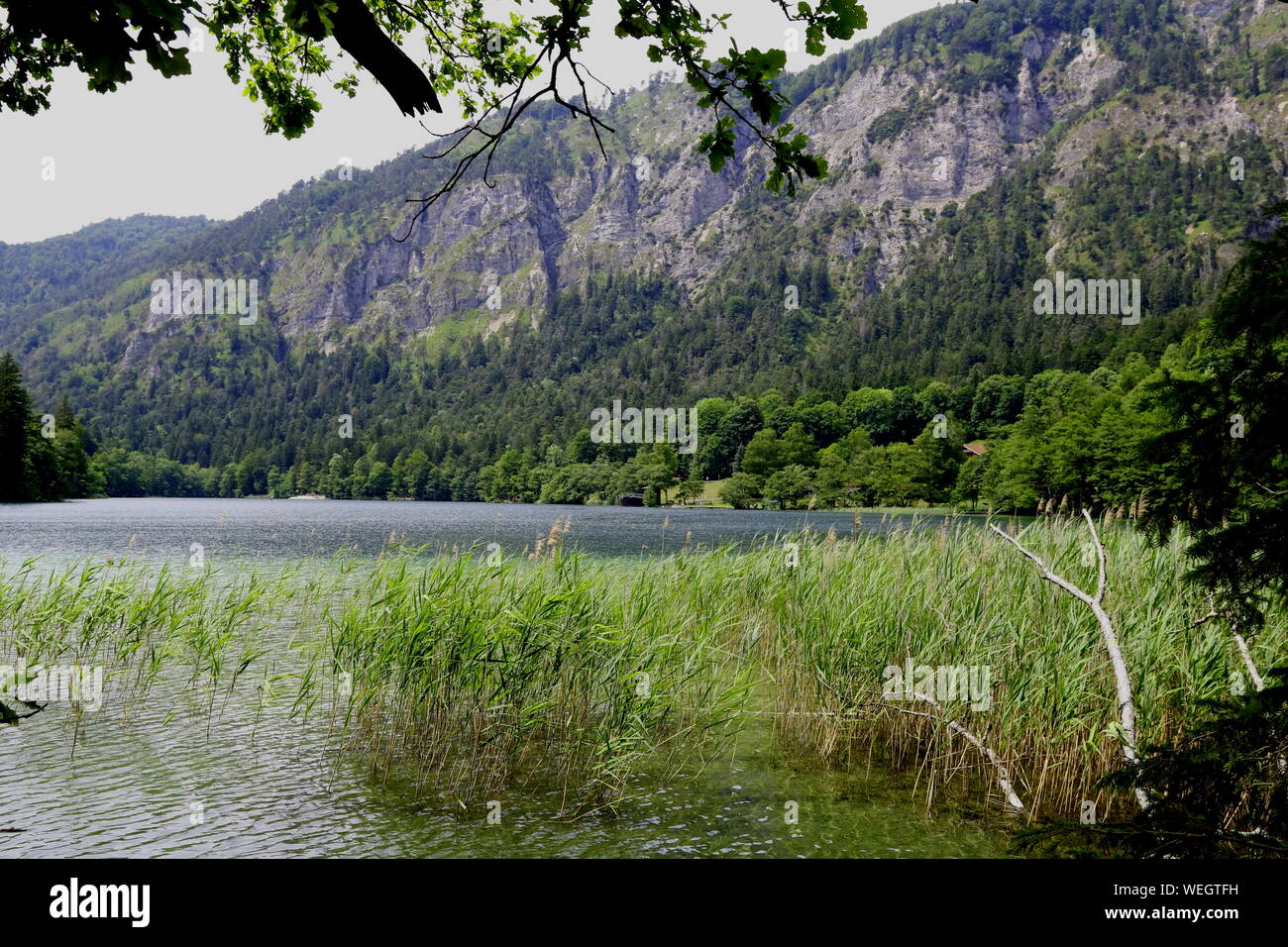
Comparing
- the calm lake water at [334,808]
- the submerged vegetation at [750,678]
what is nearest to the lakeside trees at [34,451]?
the submerged vegetation at [750,678]

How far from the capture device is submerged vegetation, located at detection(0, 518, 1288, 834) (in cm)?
831

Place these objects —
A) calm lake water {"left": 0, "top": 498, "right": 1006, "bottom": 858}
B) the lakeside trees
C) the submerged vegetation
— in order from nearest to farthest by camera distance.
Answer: calm lake water {"left": 0, "top": 498, "right": 1006, "bottom": 858}
the submerged vegetation
the lakeside trees

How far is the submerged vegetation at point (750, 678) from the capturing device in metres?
8.31

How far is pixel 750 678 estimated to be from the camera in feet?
39.6

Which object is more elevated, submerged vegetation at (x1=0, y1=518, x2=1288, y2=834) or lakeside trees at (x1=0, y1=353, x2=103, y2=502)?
lakeside trees at (x1=0, y1=353, x2=103, y2=502)

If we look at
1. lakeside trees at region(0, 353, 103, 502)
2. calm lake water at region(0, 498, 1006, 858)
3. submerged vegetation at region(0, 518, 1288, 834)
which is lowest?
calm lake water at region(0, 498, 1006, 858)

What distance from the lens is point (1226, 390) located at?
3855 millimetres

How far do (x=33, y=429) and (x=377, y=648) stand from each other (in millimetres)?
92447

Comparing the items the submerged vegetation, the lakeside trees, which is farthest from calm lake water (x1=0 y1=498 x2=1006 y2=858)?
the lakeside trees

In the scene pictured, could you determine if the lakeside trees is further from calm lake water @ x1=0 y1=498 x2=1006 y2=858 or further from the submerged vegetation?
calm lake water @ x1=0 y1=498 x2=1006 y2=858

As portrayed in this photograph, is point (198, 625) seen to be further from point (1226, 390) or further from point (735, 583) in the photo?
point (1226, 390)

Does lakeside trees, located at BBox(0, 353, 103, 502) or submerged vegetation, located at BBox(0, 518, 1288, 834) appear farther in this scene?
lakeside trees, located at BBox(0, 353, 103, 502)

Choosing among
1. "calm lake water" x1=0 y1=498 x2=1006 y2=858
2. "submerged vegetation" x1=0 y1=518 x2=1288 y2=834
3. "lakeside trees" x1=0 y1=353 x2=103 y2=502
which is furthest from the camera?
"lakeside trees" x1=0 y1=353 x2=103 y2=502

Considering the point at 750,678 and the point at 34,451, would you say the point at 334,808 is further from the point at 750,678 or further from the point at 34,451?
the point at 34,451
